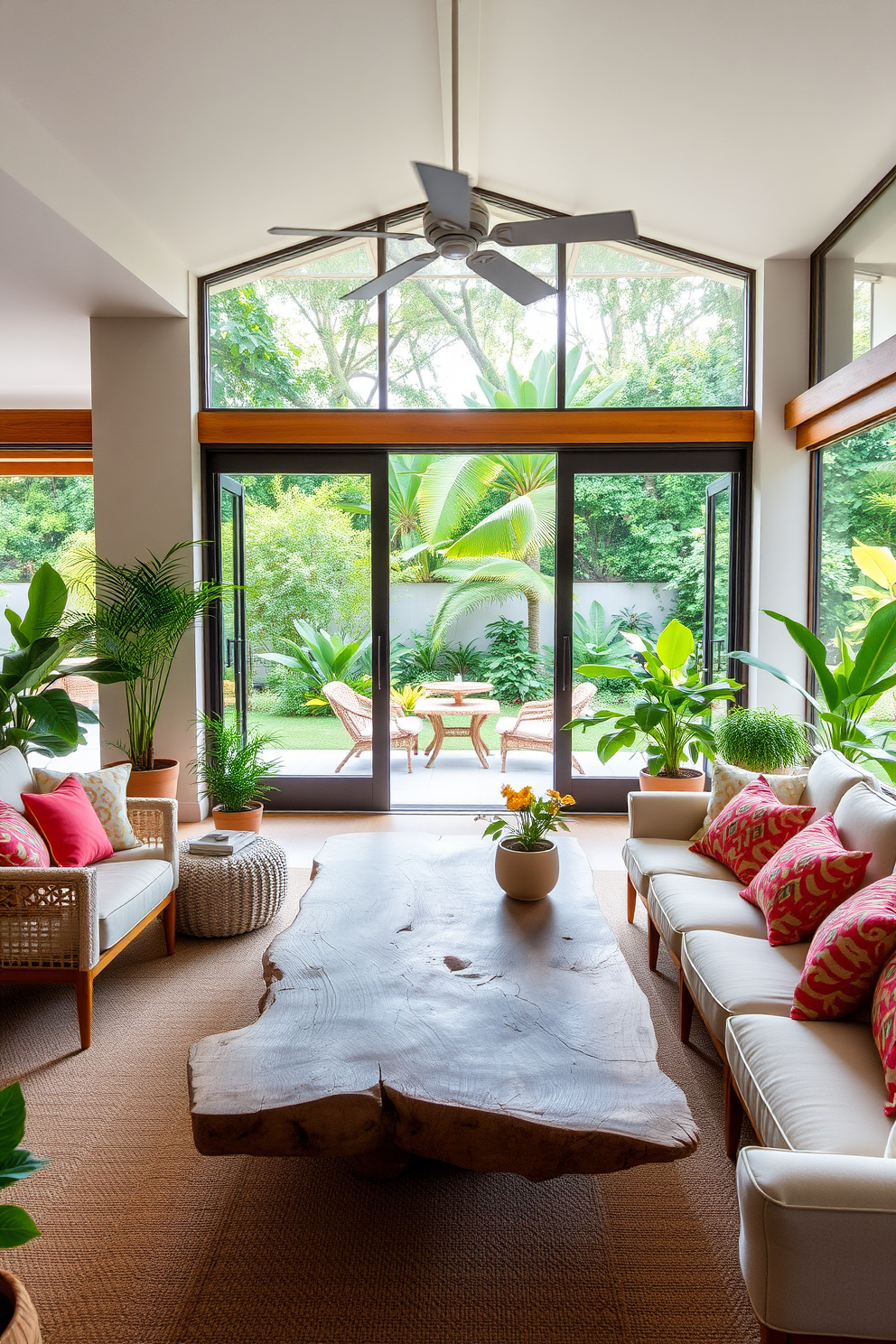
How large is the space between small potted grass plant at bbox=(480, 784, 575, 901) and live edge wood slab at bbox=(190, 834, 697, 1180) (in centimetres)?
8

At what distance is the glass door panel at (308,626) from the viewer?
5523mm

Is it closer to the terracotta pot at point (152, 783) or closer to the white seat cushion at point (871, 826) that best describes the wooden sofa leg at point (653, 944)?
the white seat cushion at point (871, 826)

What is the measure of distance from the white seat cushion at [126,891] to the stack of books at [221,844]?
24 cm

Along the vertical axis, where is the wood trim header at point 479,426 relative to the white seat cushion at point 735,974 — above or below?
above

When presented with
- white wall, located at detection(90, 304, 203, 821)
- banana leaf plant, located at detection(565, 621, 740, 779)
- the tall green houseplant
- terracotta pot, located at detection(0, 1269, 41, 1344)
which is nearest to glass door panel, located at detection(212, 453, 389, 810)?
white wall, located at detection(90, 304, 203, 821)

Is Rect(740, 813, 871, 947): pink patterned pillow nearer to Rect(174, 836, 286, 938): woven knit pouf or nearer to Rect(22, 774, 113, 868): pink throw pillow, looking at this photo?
Rect(174, 836, 286, 938): woven knit pouf

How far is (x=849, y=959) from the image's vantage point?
192 centimetres

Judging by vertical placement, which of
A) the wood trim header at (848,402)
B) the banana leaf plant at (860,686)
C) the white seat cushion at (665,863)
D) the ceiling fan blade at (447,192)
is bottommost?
the white seat cushion at (665,863)

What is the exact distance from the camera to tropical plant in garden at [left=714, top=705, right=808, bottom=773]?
4129mm

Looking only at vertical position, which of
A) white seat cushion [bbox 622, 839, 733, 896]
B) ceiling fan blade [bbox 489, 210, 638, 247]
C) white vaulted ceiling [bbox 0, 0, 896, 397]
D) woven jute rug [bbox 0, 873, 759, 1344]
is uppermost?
white vaulted ceiling [bbox 0, 0, 896, 397]

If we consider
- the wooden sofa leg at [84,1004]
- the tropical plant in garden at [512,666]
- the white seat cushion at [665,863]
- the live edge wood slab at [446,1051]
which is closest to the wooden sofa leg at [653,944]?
the white seat cushion at [665,863]

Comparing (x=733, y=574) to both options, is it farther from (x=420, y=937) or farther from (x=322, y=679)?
(x=420, y=937)

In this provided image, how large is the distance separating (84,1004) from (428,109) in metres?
4.43

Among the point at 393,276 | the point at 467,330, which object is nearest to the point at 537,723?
the point at 467,330
